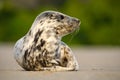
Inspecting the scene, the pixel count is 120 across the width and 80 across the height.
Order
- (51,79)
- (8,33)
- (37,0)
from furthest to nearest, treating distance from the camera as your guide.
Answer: (37,0) → (8,33) → (51,79)

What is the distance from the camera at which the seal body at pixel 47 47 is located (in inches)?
381

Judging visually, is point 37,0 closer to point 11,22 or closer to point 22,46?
point 11,22

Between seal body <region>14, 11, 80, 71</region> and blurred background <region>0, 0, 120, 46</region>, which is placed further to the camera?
blurred background <region>0, 0, 120, 46</region>

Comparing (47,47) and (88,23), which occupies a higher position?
(88,23)

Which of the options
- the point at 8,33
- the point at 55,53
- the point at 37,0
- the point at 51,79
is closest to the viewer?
the point at 51,79

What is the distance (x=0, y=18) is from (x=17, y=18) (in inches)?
40.9

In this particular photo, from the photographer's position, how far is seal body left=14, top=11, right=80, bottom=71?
968cm

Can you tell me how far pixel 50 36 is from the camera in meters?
9.82

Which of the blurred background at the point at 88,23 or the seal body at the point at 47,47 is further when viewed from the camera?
the blurred background at the point at 88,23

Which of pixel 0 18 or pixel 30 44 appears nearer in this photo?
pixel 30 44

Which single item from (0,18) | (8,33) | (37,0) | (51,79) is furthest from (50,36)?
(37,0)

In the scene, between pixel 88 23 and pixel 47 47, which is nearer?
pixel 47 47

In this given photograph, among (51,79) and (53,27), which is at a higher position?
(53,27)

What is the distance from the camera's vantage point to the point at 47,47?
9695 millimetres
